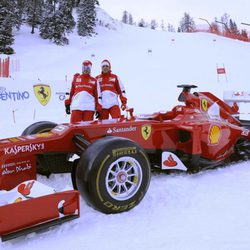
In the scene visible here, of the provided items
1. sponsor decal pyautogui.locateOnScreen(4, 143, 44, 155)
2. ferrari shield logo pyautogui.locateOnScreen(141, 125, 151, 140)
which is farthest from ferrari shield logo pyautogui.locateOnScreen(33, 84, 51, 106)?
sponsor decal pyautogui.locateOnScreen(4, 143, 44, 155)

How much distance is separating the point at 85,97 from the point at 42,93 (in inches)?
192

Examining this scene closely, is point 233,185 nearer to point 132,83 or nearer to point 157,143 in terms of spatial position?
point 157,143

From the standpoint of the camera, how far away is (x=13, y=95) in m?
9.66

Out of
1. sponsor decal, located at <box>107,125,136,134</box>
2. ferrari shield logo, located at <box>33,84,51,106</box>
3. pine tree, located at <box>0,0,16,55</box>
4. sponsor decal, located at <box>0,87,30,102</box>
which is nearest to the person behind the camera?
sponsor decal, located at <box>107,125,136,134</box>

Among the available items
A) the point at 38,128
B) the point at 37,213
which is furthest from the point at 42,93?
the point at 37,213

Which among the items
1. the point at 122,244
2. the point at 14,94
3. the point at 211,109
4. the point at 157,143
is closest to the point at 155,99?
the point at 14,94

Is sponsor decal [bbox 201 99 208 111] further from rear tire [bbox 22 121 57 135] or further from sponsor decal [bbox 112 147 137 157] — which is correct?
rear tire [bbox 22 121 57 135]

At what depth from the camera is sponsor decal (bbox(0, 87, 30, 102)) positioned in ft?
31.0

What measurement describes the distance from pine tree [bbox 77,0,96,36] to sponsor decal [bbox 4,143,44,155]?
1598 inches

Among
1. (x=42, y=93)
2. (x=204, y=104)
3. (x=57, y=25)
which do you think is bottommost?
(x=204, y=104)

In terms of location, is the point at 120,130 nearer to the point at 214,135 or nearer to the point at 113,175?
the point at 113,175

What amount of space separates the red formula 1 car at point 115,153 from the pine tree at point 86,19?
3899 cm

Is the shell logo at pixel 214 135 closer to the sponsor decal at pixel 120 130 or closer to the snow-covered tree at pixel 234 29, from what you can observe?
the sponsor decal at pixel 120 130

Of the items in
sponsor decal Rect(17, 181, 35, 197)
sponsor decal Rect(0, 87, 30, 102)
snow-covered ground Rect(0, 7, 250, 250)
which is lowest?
snow-covered ground Rect(0, 7, 250, 250)
